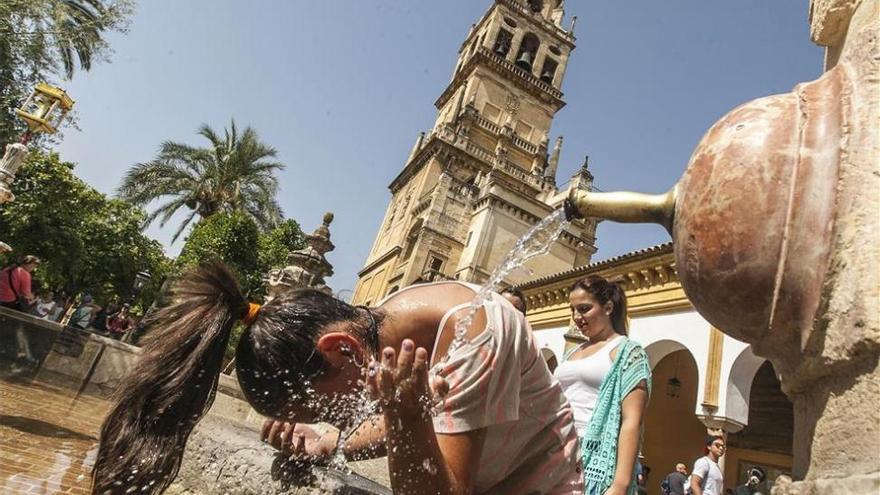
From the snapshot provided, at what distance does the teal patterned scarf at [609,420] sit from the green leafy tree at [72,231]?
1914cm

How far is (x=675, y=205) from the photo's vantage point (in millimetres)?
1174

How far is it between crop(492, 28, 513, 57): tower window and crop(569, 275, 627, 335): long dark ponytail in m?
37.0

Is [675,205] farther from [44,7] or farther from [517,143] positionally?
[517,143]

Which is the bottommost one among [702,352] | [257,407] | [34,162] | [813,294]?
[257,407]

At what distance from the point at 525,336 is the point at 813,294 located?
734 mm

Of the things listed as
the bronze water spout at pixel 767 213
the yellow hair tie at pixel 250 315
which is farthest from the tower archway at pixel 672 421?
the bronze water spout at pixel 767 213

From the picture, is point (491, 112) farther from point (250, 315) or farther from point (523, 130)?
point (250, 315)

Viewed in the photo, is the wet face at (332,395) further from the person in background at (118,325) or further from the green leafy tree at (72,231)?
the green leafy tree at (72,231)

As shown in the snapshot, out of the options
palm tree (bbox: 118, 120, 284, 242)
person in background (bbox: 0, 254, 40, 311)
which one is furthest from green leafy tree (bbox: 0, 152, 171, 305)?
person in background (bbox: 0, 254, 40, 311)

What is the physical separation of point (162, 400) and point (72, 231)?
69.8ft

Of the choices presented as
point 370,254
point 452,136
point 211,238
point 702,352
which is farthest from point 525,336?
point 370,254

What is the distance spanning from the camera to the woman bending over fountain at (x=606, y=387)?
2256 millimetres

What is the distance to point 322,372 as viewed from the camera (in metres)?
1.53

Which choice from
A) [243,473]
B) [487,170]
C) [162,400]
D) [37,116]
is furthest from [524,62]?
[162,400]
